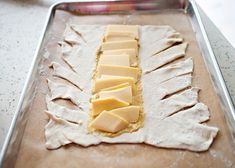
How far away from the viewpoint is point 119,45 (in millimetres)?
1479

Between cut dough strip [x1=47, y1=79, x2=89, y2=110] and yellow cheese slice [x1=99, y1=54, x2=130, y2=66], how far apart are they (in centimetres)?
20

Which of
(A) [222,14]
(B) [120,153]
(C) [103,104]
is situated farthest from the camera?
(A) [222,14]

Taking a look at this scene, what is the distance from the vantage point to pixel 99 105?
1.18 metres

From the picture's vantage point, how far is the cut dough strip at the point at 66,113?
46.9 inches

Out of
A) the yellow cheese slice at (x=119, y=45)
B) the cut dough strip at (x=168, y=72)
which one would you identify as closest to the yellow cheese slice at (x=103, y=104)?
the cut dough strip at (x=168, y=72)

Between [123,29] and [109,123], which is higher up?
[123,29]

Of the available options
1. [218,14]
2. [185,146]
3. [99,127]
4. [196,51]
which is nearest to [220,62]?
[196,51]

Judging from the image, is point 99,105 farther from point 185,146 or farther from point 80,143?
point 185,146

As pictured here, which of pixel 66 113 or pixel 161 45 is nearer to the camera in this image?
pixel 66 113

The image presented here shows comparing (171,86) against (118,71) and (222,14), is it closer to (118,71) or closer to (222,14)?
(118,71)

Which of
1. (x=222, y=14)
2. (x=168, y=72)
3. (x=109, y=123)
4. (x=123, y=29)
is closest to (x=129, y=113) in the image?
(x=109, y=123)

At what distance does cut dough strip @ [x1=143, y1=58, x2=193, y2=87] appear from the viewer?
1338 millimetres

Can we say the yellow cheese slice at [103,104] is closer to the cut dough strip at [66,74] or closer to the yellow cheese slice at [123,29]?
the cut dough strip at [66,74]

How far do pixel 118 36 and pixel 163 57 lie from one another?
0.26m
